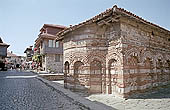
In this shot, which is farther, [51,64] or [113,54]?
[51,64]

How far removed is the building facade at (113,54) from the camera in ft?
20.9

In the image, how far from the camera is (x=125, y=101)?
579cm

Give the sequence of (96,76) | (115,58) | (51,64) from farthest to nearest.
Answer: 1. (51,64)
2. (96,76)
3. (115,58)

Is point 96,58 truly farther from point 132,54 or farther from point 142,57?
point 142,57

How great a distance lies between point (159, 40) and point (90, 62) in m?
5.34

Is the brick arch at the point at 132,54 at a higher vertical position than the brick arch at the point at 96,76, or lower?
higher

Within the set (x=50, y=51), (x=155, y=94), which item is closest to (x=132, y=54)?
(x=155, y=94)

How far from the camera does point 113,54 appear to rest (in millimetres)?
6766

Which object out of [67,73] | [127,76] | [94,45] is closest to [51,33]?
[67,73]

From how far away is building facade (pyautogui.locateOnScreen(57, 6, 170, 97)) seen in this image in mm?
6367

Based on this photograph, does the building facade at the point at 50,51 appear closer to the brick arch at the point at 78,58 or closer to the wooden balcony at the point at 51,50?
the wooden balcony at the point at 51,50

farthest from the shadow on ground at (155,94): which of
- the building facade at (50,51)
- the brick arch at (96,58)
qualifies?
the building facade at (50,51)

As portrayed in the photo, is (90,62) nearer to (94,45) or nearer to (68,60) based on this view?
(94,45)

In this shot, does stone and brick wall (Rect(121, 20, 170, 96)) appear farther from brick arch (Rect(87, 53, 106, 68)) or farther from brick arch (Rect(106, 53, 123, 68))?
brick arch (Rect(87, 53, 106, 68))
